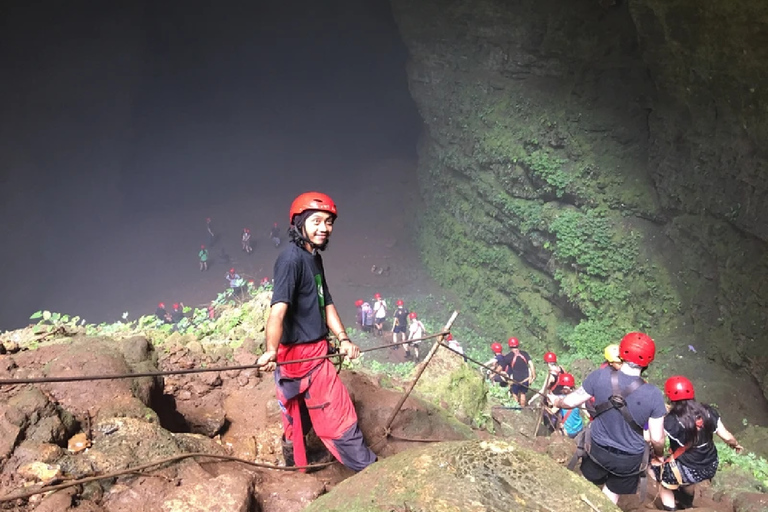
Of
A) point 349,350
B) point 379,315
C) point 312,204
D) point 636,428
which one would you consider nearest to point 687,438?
point 636,428

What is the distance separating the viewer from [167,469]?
277 centimetres

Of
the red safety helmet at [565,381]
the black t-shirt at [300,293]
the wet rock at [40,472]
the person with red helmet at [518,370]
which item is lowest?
the person with red helmet at [518,370]

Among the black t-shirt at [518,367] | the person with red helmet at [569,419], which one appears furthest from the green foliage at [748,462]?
the black t-shirt at [518,367]

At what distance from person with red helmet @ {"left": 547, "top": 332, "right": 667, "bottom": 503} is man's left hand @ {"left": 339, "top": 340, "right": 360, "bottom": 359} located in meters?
1.93

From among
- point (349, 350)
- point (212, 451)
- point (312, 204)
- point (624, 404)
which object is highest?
point (312, 204)

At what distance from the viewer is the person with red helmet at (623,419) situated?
3.45 meters

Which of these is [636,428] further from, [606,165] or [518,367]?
[606,165]

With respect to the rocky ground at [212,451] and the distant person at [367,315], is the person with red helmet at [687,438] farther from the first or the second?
the distant person at [367,315]

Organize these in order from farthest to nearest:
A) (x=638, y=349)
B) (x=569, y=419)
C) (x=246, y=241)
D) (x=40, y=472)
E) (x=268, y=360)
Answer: (x=246, y=241) → (x=569, y=419) → (x=638, y=349) → (x=268, y=360) → (x=40, y=472)

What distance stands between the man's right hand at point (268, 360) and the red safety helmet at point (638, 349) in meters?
2.61

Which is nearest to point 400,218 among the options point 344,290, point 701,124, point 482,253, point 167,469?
point 344,290

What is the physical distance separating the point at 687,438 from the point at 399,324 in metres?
10.0

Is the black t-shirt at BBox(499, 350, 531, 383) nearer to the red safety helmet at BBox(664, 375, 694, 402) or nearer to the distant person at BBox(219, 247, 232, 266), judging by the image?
the red safety helmet at BBox(664, 375, 694, 402)

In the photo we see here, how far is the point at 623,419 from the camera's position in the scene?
356 centimetres
